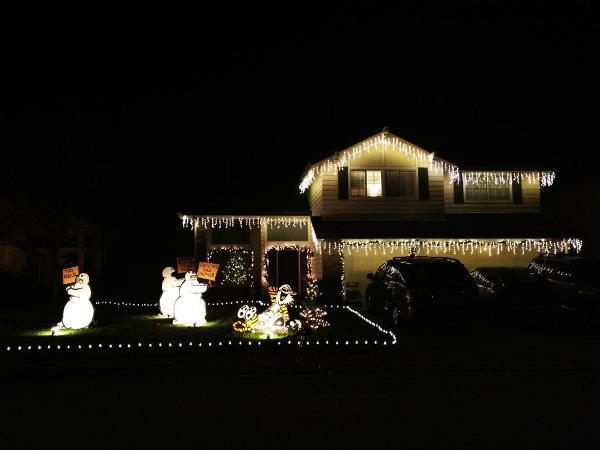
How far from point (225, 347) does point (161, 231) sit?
21.7 metres

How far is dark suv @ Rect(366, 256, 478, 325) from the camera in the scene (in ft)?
42.4

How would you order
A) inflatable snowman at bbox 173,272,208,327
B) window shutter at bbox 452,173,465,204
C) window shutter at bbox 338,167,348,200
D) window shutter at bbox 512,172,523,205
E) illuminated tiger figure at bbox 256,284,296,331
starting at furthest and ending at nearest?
window shutter at bbox 512,172,523,205, window shutter at bbox 452,173,465,204, window shutter at bbox 338,167,348,200, inflatable snowman at bbox 173,272,208,327, illuminated tiger figure at bbox 256,284,296,331

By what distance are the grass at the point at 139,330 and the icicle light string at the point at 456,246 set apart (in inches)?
133

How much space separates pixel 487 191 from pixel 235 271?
1036 cm

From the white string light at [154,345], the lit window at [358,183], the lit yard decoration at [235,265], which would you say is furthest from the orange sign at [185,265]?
the lit window at [358,183]

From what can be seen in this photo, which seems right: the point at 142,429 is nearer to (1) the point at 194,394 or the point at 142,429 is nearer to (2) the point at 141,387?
(1) the point at 194,394

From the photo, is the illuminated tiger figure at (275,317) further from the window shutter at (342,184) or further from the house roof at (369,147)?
the house roof at (369,147)

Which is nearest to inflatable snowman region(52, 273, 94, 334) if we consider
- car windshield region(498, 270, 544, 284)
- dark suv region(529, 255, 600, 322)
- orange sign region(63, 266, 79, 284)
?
orange sign region(63, 266, 79, 284)

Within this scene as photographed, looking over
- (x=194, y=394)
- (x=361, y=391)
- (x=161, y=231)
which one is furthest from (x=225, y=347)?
(x=161, y=231)

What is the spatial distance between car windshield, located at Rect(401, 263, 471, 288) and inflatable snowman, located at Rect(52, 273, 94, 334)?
322 inches

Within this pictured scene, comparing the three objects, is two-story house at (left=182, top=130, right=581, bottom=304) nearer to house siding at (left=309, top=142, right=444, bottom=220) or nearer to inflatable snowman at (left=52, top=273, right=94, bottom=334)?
house siding at (left=309, top=142, right=444, bottom=220)

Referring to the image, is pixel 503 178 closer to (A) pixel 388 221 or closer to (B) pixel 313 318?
(A) pixel 388 221

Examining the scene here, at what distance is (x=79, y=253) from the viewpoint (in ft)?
83.5

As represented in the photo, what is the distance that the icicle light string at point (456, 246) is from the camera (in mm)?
19359
